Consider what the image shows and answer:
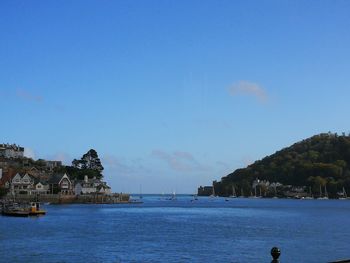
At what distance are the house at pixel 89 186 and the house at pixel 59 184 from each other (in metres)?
6.87

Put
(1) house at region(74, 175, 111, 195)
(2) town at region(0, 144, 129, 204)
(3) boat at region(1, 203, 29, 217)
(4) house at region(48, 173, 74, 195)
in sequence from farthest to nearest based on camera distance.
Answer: (1) house at region(74, 175, 111, 195), (4) house at region(48, 173, 74, 195), (2) town at region(0, 144, 129, 204), (3) boat at region(1, 203, 29, 217)

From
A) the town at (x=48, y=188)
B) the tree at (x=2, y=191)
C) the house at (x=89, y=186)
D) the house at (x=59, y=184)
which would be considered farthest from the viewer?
the house at (x=89, y=186)

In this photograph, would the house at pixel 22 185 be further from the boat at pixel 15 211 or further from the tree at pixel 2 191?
the boat at pixel 15 211

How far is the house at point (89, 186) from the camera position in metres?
182

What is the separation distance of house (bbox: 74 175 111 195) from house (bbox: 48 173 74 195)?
22.5 ft

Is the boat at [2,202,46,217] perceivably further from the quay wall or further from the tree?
the tree

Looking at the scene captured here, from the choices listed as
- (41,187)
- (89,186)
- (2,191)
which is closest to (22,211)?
(2,191)

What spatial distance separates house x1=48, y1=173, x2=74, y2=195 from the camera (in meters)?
171

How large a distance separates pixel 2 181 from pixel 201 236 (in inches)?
4677

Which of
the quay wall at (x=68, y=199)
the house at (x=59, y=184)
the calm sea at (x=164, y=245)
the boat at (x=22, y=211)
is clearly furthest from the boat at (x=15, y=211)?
the house at (x=59, y=184)

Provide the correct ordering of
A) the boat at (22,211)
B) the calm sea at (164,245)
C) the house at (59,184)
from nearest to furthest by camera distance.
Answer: the calm sea at (164,245) → the boat at (22,211) → the house at (59,184)

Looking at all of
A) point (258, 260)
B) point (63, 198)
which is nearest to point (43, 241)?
point (258, 260)

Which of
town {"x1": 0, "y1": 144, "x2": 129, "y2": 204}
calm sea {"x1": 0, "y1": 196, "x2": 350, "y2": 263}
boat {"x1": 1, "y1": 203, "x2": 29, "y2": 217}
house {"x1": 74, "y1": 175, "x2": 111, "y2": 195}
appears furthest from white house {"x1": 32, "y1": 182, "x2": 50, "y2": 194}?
calm sea {"x1": 0, "y1": 196, "x2": 350, "y2": 263}

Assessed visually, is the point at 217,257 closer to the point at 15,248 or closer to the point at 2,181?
the point at 15,248
